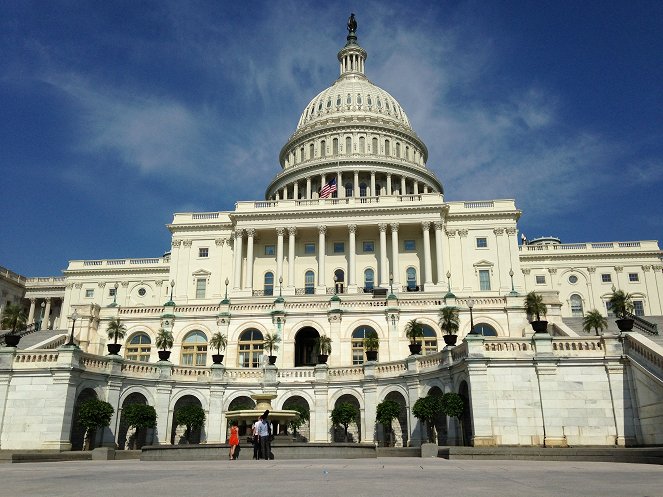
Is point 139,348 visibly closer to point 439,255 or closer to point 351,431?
point 351,431

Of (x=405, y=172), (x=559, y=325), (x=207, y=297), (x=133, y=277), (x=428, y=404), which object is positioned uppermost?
(x=405, y=172)

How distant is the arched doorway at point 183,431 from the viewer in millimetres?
40294

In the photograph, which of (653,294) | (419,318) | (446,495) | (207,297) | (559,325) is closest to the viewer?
(446,495)

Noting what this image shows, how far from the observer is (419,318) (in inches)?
2060

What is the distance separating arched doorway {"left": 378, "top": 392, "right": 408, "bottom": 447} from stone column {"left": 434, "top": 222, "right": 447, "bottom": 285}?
39.1 meters

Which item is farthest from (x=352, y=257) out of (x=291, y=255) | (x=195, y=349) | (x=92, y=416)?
(x=92, y=416)

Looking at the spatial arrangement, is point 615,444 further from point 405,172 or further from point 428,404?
point 405,172

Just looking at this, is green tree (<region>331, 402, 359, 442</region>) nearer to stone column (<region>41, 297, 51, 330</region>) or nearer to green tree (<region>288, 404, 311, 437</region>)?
green tree (<region>288, 404, 311, 437</region>)

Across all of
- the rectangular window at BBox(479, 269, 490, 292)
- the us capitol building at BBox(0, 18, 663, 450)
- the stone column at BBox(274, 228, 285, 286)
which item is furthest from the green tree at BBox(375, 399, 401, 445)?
the rectangular window at BBox(479, 269, 490, 292)

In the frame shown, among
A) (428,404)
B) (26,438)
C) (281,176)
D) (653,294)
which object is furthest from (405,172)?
(26,438)

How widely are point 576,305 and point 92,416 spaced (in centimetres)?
7743

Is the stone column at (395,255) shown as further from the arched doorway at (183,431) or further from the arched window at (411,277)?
the arched doorway at (183,431)

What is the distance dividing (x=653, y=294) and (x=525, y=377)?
72.0 meters

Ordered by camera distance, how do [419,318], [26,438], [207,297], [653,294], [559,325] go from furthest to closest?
[653,294] → [207,297] → [419,318] → [559,325] → [26,438]
